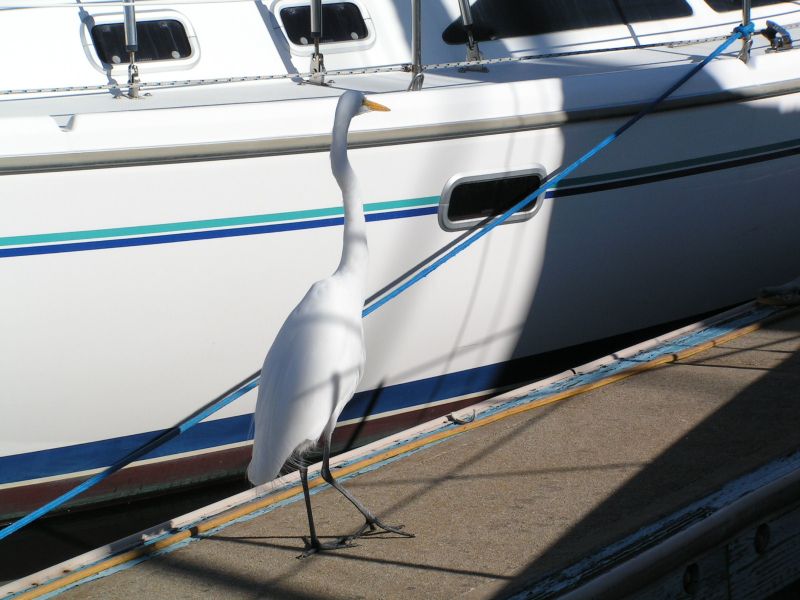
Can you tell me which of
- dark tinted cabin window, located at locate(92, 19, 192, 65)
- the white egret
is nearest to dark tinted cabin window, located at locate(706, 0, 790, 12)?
dark tinted cabin window, located at locate(92, 19, 192, 65)

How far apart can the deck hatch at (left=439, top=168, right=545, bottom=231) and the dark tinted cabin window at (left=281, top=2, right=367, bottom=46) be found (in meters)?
1.12

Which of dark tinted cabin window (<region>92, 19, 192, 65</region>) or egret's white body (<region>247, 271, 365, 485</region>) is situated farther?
dark tinted cabin window (<region>92, 19, 192, 65</region>)

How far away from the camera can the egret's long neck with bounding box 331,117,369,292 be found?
133 inches

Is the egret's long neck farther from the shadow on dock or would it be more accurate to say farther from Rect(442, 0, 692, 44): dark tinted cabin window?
Rect(442, 0, 692, 44): dark tinted cabin window

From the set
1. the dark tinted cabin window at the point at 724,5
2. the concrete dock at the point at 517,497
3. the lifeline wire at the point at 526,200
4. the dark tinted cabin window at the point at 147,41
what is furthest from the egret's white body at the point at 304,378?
the dark tinted cabin window at the point at 724,5

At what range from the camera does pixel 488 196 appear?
4668mm

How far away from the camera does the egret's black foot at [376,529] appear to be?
321cm

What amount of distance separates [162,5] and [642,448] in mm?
3035

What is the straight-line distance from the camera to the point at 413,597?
9.14ft

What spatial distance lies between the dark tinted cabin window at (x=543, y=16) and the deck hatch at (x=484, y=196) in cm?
100

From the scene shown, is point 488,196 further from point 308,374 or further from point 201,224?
point 308,374

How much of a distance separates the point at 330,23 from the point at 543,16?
1.20 m

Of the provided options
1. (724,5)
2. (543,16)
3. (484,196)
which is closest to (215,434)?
(484,196)

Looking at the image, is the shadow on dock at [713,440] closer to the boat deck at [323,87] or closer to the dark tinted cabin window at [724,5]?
the boat deck at [323,87]
